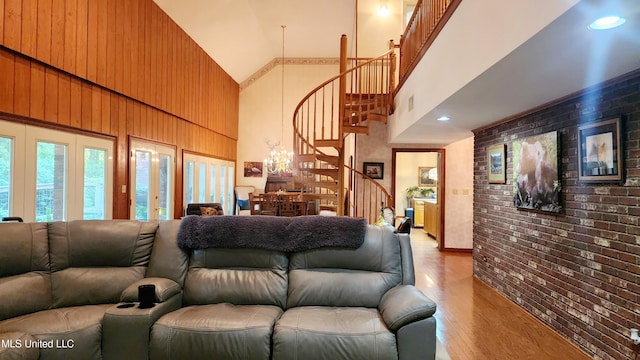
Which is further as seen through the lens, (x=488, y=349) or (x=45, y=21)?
(x=45, y=21)

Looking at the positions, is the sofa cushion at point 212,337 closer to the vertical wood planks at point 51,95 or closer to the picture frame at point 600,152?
the picture frame at point 600,152

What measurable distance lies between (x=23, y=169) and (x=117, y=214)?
138 cm

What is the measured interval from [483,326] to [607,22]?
2685mm

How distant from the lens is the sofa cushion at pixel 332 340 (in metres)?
1.78

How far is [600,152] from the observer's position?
2418mm

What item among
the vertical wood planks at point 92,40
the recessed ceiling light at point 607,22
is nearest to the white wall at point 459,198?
the recessed ceiling light at point 607,22

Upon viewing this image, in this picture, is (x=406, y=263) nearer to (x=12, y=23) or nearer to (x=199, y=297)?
(x=199, y=297)

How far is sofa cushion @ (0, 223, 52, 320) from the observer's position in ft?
6.68

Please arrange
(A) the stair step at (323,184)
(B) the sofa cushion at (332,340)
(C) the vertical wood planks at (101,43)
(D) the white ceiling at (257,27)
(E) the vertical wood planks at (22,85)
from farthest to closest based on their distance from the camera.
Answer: (D) the white ceiling at (257,27)
(A) the stair step at (323,184)
(C) the vertical wood planks at (101,43)
(E) the vertical wood planks at (22,85)
(B) the sofa cushion at (332,340)

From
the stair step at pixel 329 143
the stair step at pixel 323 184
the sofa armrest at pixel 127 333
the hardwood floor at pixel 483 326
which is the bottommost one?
the hardwood floor at pixel 483 326

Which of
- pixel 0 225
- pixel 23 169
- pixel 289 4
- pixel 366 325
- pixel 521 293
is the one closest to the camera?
pixel 366 325

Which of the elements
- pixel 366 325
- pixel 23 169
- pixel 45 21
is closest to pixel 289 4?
pixel 45 21

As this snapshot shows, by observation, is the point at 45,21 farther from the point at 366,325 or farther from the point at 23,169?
the point at 366,325

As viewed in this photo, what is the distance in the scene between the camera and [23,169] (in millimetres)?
3148
